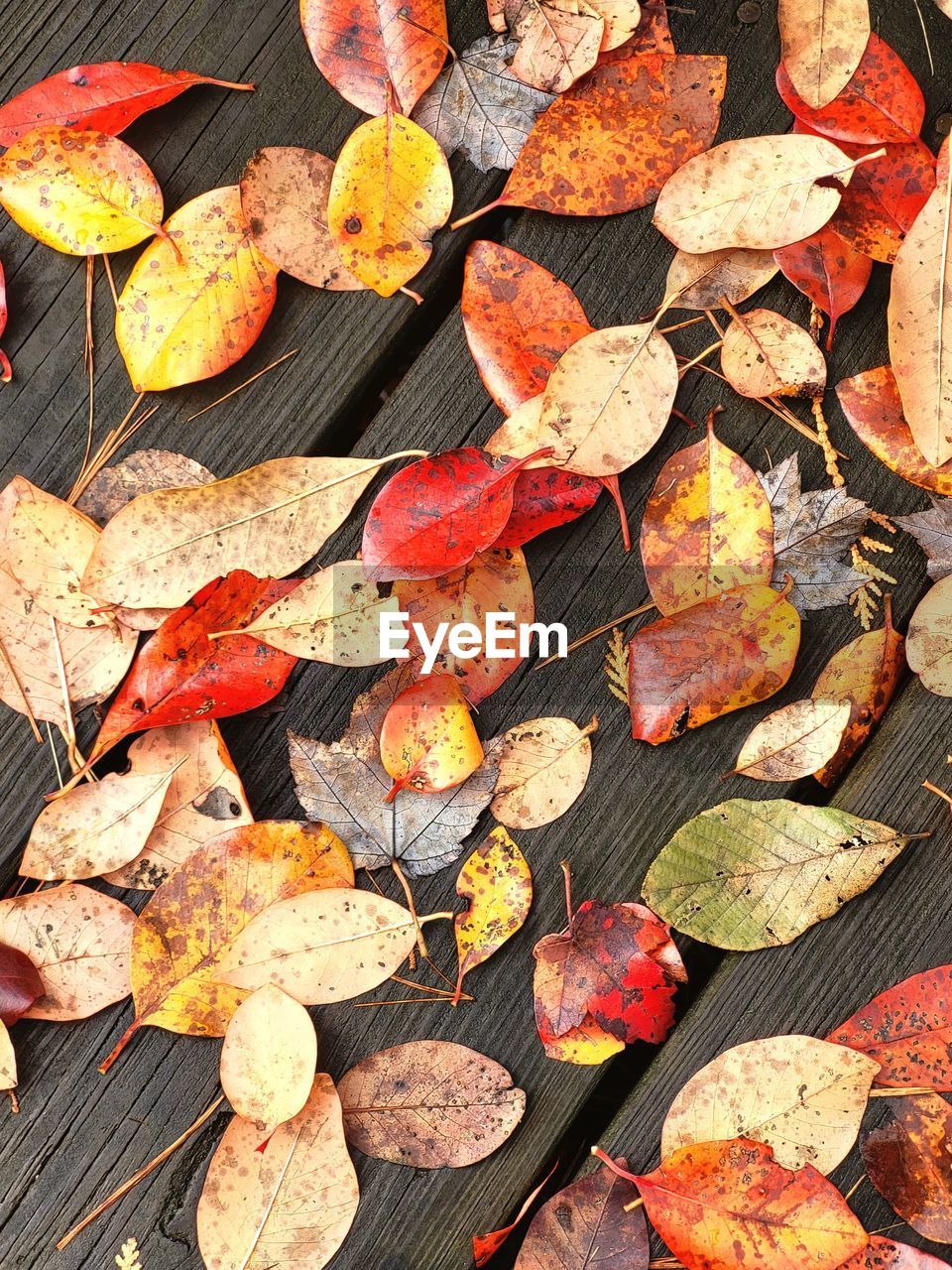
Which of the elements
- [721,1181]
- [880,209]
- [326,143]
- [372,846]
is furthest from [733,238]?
[721,1181]

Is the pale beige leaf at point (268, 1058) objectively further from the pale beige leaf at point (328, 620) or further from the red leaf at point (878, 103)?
the red leaf at point (878, 103)

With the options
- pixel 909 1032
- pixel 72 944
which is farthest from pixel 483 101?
pixel 909 1032

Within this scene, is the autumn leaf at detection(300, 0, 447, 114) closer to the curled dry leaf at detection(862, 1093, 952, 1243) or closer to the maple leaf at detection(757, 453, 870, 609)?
the maple leaf at detection(757, 453, 870, 609)

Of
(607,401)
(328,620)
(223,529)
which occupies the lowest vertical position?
(328,620)

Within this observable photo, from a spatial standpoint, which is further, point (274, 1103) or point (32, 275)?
point (32, 275)

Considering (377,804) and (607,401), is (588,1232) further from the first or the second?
(607,401)

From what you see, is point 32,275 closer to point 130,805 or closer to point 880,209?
point 130,805
